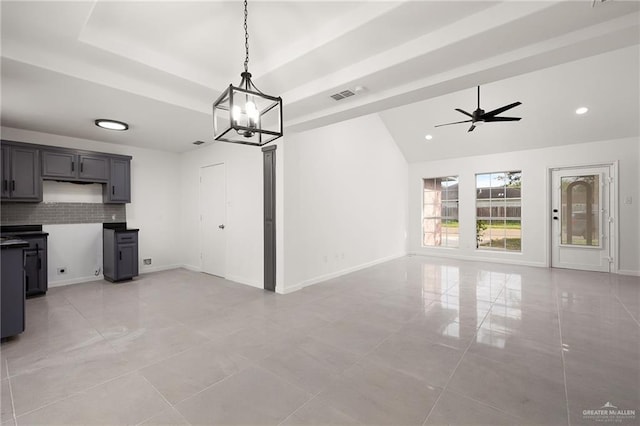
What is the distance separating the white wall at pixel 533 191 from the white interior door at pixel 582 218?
0.17 meters

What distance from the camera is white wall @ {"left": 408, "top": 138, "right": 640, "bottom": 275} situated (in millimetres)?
5602

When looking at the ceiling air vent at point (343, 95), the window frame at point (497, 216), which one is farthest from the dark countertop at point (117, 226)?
the window frame at point (497, 216)

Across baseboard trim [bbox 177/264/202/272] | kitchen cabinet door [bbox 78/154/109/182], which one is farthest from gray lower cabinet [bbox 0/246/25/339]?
baseboard trim [bbox 177/264/202/272]

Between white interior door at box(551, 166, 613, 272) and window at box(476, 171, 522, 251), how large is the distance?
692mm

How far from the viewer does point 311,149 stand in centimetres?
502

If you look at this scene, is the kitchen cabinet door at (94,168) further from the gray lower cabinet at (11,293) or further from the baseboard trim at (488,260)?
the baseboard trim at (488,260)

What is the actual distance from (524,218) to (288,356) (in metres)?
6.64

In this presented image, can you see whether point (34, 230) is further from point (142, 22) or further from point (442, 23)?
point (442, 23)

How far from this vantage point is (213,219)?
5750mm

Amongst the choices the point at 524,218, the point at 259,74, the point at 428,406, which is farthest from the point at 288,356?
the point at 524,218

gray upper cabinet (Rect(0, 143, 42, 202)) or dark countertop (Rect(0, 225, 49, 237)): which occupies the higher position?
gray upper cabinet (Rect(0, 143, 42, 202))

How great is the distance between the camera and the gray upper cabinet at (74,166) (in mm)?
4637

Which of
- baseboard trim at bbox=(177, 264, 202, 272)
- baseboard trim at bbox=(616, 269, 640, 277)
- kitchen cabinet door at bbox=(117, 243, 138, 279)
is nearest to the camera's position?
kitchen cabinet door at bbox=(117, 243, 138, 279)

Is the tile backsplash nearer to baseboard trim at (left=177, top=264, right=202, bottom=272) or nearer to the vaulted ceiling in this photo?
the vaulted ceiling
